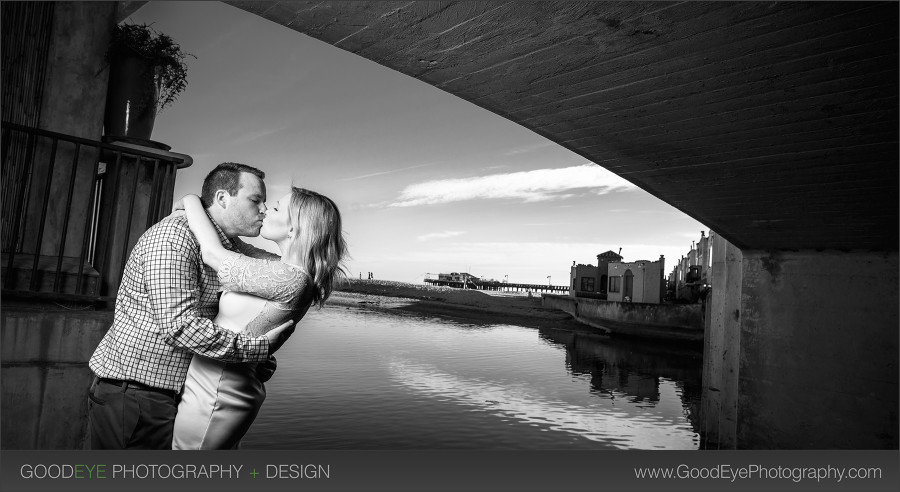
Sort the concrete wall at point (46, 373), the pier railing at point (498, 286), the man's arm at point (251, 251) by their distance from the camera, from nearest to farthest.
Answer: the man's arm at point (251, 251) < the concrete wall at point (46, 373) < the pier railing at point (498, 286)

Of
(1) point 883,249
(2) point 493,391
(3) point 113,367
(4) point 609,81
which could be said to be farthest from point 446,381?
(3) point 113,367

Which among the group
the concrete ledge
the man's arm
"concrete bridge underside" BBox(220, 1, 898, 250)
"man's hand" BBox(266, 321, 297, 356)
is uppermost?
"concrete bridge underside" BBox(220, 1, 898, 250)

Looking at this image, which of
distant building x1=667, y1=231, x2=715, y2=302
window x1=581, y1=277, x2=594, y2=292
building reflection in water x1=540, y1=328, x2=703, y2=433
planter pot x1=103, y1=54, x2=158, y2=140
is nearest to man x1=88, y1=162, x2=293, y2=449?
planter pot x1=103, y1=54, x2=158, y2=140

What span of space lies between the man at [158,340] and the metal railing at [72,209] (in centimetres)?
155

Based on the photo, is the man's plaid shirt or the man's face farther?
the man's face

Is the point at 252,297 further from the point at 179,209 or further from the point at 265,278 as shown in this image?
the point at 179,209

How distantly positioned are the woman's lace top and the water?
4.79m

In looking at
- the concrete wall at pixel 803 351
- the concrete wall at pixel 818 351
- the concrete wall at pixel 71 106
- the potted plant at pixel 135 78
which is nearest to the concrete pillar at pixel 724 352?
the concrete wall at pixel 803 351

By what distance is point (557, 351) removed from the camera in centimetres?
1772

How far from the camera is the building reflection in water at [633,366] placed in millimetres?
10930

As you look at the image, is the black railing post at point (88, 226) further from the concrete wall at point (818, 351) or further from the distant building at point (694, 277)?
the distant building at point (694, 277)

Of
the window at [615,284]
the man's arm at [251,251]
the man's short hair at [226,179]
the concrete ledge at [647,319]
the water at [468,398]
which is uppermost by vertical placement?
the window at [615,284]

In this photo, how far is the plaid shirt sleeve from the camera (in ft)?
5.07

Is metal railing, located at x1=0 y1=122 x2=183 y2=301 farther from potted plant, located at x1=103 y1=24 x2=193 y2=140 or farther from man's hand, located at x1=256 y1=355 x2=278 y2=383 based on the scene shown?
man's hand, located at x1=256 y1=355 x2=278 y2=383
